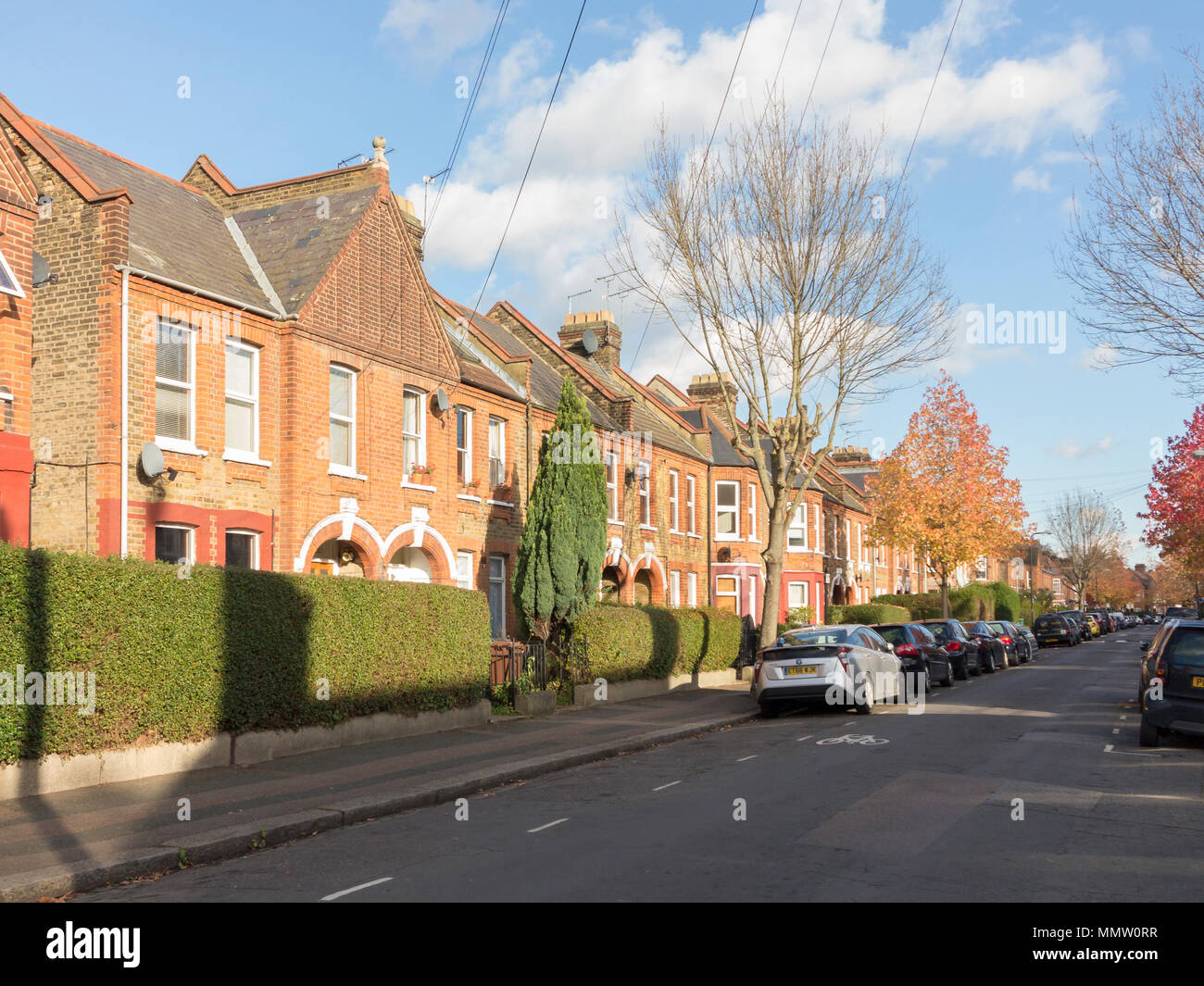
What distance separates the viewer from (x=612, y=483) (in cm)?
3067

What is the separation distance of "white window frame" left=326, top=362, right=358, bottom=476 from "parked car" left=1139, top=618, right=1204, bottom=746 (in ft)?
42.7

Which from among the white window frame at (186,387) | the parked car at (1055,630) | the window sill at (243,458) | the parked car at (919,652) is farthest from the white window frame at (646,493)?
the parked car at (1055,630)

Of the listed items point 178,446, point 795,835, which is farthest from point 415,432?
point 795,835

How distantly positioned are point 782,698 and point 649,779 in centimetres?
703

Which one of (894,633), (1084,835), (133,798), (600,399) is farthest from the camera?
(600,399)

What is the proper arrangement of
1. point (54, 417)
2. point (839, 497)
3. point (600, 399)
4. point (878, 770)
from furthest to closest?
point (839, 497) → point (600, 399) → point (54, 417) → point (878, 770)

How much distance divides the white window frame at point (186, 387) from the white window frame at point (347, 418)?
2713mm

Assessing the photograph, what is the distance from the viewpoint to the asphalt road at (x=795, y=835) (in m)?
7.19

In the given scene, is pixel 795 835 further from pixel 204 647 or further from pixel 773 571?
pixel 773 571

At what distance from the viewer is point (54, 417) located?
16125 millimetres

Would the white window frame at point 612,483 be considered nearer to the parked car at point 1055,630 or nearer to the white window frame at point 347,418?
the white window frame at point 347,418

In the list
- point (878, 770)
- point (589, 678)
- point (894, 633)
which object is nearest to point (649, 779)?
point (878, 770)

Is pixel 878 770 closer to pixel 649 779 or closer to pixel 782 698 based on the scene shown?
pixel 649 779

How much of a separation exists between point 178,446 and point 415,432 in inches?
239
